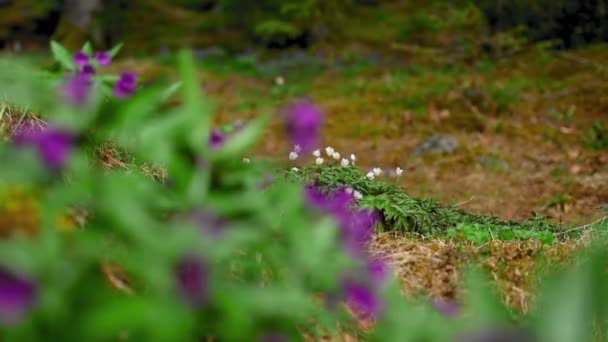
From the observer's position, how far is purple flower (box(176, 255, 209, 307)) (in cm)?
142

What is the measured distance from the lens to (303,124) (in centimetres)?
181

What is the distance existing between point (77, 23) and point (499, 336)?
16.3 m

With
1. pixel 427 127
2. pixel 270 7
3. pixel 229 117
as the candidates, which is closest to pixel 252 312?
pixel 427 127

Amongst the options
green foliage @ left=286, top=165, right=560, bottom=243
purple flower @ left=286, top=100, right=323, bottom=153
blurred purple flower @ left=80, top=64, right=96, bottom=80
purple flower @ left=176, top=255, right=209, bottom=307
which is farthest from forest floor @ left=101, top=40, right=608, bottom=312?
purple flower @ left=176, top=255, right=209, bottom=307

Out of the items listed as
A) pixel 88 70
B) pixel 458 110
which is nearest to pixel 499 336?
pixel 88 70

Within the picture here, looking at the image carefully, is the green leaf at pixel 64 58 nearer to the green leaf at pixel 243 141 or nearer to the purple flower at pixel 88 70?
the purple flower at pixel 88 70

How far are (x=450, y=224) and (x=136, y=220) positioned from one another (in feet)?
11.0

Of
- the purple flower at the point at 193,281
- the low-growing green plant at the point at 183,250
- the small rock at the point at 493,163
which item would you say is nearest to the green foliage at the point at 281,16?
the small rock at the point at 493,163

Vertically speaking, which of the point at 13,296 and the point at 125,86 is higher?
the point at 13,296

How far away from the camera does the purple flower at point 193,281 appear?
1.42 metres

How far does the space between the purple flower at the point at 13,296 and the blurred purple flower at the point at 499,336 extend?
2.19 feet

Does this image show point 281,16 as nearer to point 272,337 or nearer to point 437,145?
point 437,145

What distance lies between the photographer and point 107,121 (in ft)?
5.72

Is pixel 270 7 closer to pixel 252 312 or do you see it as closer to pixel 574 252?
pixel 574 252
